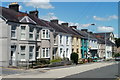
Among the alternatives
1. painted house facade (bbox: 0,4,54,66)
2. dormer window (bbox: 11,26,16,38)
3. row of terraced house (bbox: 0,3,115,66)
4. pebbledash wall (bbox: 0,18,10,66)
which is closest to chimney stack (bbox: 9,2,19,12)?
row of terraced house (bbox: 0,3,115,66)

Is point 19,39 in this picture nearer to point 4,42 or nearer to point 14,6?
point 4,42

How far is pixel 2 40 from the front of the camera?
989 inches

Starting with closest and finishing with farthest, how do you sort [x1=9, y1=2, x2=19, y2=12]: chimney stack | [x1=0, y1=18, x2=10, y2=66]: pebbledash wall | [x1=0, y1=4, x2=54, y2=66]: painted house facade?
[x1=0, y1=18, x2=10, y2=66]: pebbledash wall
[x1=0, y1=4, x2=54, y2=66]: painted house facade
[x1=9, y1=2, x2=19, y2=12]: chimney stack

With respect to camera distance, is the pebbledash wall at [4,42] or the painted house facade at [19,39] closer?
the pebbledash wall at [4,42]

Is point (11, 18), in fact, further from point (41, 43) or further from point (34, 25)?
point (41, 43)

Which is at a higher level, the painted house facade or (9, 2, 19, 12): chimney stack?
(9, 2, 19, 12): chimney stack

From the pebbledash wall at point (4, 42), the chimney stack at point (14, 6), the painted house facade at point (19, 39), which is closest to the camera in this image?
the pebbledash wall at point (4, 42)

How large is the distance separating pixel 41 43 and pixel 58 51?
20.6ft

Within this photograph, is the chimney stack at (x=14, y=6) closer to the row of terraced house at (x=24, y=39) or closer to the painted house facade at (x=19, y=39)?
the row of terraced house at (x=24, y=39)

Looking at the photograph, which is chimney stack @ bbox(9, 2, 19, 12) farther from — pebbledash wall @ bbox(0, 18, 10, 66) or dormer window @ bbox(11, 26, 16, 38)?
pebbledash wall @ bbox(0, 18, 10, 66)

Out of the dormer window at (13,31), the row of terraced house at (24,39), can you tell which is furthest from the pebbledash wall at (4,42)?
the dormer window at (13,31)

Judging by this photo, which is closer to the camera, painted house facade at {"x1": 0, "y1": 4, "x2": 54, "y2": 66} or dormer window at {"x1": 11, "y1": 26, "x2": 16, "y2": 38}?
painted house facade at {"x1": 0, "y1": 4, "x2": 54, "y2": 66}

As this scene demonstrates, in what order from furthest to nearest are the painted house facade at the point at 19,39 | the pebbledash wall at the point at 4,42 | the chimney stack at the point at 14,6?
the chimney stack at the point at 14,6 < the painted house facade at the point at 19,39 < the pebbledash wall at the point at 4,42

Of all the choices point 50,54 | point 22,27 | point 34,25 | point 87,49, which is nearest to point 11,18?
point 22,27
